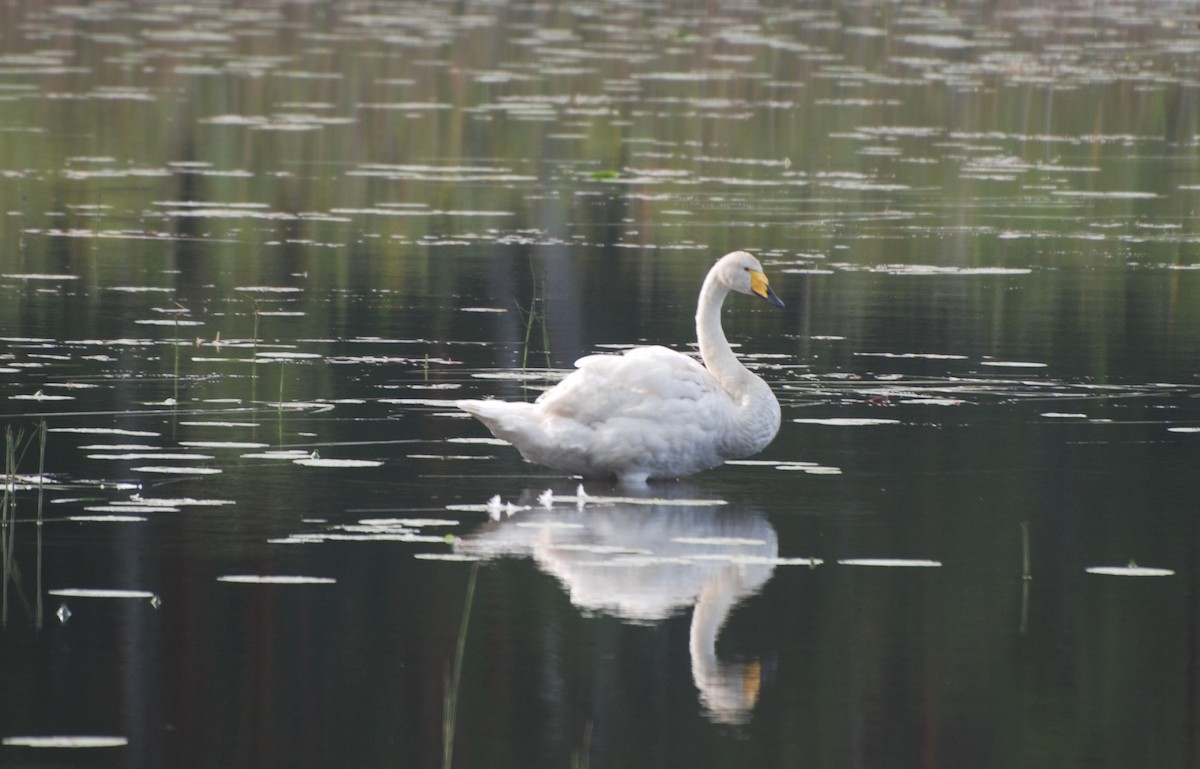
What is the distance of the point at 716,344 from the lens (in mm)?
11352

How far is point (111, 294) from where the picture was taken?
52.4 feet

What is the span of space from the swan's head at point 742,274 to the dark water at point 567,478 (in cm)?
77

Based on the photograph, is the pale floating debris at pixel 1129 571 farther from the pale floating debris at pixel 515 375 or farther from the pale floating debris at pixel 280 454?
the pale floating debris at pixel 515 375

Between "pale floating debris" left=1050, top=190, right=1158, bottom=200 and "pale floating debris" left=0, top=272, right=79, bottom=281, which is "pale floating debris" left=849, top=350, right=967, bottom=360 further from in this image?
"pale floating debris" left=1050, top=190, right=1158, bottom=200

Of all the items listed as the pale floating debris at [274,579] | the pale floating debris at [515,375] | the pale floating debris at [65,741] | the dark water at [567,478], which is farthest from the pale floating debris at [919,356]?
the pale floating debris at [65,741]

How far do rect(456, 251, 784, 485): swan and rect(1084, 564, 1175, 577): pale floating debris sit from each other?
7.23 feet

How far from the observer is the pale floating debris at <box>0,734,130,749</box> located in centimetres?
651

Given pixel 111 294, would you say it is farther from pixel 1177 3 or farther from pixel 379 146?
pixel 1177 3

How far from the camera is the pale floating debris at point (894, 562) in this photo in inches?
348

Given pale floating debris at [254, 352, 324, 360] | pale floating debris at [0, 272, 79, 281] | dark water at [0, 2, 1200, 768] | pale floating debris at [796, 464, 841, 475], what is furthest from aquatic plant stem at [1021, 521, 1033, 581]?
pale floating debris at [0, 272, 79, 281]

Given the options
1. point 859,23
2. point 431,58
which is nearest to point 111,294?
point 431,58

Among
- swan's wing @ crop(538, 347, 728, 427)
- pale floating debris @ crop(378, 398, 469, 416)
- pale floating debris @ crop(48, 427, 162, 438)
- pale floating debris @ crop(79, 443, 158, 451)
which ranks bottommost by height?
pale floating debris @ crop(79, 443, 158, 451)

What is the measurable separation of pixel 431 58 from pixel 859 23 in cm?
1503

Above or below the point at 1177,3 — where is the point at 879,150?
below
